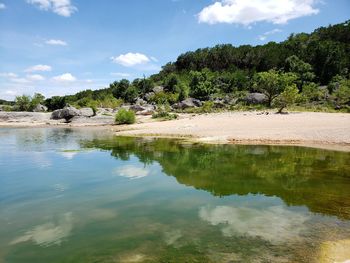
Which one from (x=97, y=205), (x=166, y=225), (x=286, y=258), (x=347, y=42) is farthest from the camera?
(x=347, y=42)

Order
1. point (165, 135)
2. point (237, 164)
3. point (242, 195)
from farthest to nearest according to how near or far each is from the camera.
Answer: point (165, 135)
point (237, 164)
point (242, 195)

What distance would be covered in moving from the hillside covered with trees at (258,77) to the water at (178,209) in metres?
40.3

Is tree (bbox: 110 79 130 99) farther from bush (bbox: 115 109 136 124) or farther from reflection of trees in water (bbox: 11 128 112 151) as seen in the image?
reflection of trees in water (bbox: 11 128 112 151)

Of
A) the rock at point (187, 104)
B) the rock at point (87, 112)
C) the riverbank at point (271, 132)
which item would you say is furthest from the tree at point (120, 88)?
the riverbank at point (271, 132)

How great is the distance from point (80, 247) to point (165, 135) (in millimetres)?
30864

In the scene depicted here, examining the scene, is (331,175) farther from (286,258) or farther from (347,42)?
(347,42)

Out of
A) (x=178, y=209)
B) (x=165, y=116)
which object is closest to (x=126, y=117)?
(x=165, y=116)

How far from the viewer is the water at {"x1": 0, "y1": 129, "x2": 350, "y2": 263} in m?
9.46

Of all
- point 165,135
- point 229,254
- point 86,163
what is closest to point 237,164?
point 86,163

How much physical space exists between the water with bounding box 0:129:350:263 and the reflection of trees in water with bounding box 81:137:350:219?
0.06m

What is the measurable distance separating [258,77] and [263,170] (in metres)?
61.9

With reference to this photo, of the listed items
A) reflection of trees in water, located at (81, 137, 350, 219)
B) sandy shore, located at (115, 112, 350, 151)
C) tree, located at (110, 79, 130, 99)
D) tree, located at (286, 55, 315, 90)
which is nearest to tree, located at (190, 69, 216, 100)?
tree, located at (286, 55, 315, 90)

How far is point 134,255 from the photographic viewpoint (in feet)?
30.1

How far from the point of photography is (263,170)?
795 inches
